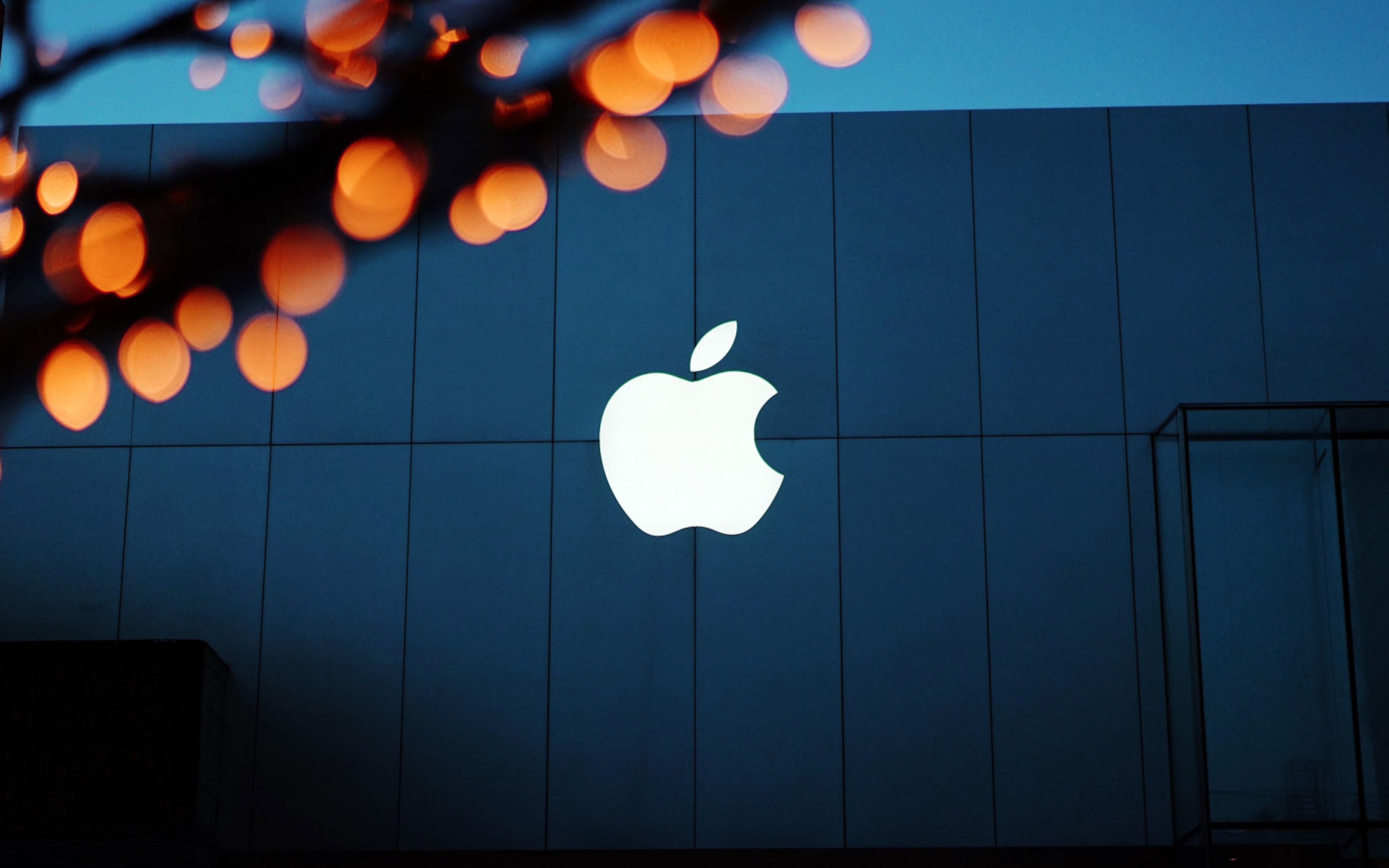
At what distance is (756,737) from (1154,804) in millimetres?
1936

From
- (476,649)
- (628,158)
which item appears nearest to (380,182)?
(476,649)

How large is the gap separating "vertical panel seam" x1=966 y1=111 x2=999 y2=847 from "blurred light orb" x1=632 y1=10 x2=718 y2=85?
600 centimetres

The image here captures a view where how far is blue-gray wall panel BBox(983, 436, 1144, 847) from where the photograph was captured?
6.71 m

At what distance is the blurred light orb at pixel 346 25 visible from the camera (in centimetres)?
105

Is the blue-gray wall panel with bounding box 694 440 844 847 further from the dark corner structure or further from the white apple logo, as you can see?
the dark corner structure

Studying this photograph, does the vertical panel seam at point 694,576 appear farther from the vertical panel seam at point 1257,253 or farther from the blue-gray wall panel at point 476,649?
the vertical panel seam at point 1257,253

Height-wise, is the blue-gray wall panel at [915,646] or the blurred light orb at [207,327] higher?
the blurred light orb at [207,327]

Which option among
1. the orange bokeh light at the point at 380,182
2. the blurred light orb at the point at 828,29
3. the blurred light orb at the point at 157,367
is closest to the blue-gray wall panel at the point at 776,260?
the blurred light orb at the point at 157,367

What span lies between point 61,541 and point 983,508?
475cm

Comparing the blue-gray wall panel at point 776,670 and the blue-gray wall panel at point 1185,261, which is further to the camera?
the blue-gray wall panel at point 1185,261

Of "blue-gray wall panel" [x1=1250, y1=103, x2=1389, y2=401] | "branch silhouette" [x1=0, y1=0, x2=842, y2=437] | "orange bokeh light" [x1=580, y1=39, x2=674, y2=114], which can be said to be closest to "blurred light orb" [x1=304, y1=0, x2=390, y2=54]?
"branch silhouette" [x1=0, y1=0, x2=842, y2=437]

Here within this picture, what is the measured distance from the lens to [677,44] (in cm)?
114

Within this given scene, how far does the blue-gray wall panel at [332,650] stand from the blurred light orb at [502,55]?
6.29 metres

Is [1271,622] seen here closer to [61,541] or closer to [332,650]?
[332,650]
